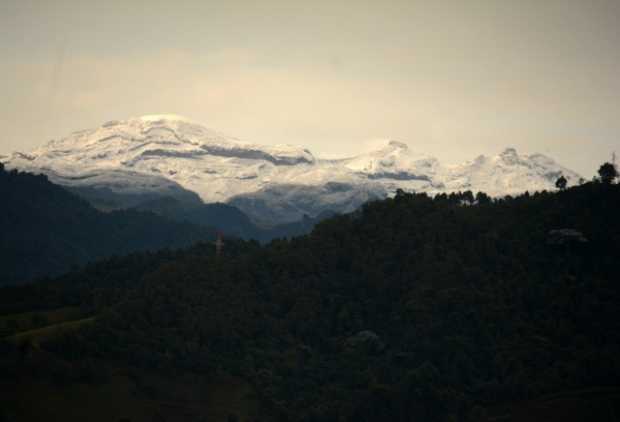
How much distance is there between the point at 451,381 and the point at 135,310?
2056 inches

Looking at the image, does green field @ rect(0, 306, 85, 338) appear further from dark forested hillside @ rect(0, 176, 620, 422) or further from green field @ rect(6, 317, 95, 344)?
dark forested hillside @ rect(0, 176, 620, 422)

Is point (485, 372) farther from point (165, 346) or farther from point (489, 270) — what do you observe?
point (165, 346)

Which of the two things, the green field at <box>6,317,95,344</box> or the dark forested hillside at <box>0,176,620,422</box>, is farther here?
the dark forested hillside at <box>0,176,620,422</box>

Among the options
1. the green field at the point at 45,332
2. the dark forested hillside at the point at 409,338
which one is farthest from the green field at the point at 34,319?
the dark forested hillside at the point at 409,338

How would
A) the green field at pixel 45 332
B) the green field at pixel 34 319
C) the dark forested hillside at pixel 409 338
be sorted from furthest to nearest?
1. the green field at pixel 34 319
2. the dark forested hillside at pixel 409 338
3. the green field at pixel 45 332

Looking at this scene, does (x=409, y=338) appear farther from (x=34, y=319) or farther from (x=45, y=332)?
(x=34, y=319)

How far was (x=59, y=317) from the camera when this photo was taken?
18538 centimetres

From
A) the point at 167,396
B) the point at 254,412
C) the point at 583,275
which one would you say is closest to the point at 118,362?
the point at 167,396

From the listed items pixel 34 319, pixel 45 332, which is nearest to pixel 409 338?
pixel 45 332

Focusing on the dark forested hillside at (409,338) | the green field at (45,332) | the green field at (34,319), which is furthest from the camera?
the green field at (34,319)

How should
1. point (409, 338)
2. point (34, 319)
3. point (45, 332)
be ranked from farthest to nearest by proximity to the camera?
point (409, 338) → point (34, 319) → point (45, 332)

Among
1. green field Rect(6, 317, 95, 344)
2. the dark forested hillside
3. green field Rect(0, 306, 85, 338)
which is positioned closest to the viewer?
green field Rect(6, 317, 95, 344)

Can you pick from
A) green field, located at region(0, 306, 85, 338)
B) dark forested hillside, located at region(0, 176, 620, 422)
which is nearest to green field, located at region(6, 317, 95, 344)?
green field, located at region(0, 306, 85, 338)

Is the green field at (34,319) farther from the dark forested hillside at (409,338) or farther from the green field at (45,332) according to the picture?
the dark forested hillside at (409,338)
